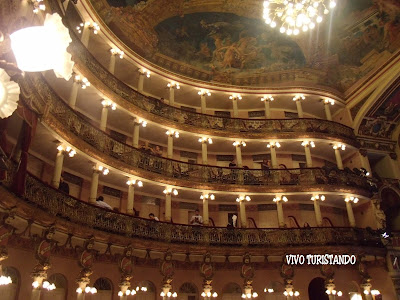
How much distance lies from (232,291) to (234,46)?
18949 millimetres

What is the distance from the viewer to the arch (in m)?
25.5

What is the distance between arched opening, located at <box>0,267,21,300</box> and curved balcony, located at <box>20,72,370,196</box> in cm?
599

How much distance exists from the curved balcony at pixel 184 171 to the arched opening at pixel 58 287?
238 inches

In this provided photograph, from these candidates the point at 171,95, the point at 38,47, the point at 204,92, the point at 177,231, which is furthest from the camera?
the point at 204,92

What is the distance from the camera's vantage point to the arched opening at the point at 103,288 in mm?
17919

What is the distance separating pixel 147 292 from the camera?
19750 millimetres

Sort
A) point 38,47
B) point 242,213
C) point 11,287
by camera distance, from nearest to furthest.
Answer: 1. point 38,47
2. point 11,287
3. point 242,213

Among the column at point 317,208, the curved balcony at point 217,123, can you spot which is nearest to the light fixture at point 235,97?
the curved balcony at point 217,123

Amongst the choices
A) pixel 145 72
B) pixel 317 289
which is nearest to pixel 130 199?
pixel 145 72

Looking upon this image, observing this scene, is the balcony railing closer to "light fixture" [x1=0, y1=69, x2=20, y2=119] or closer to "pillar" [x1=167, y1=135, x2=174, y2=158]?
"pillar" [x1=167, y1=135, x2=174, y2=158]

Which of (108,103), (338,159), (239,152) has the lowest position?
(338,159)

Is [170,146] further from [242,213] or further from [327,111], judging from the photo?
[327,111]

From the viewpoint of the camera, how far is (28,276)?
14594 mm

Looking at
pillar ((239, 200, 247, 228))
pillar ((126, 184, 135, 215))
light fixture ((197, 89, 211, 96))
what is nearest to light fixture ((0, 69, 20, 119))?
pillar ((126, 184, 135, 215))
